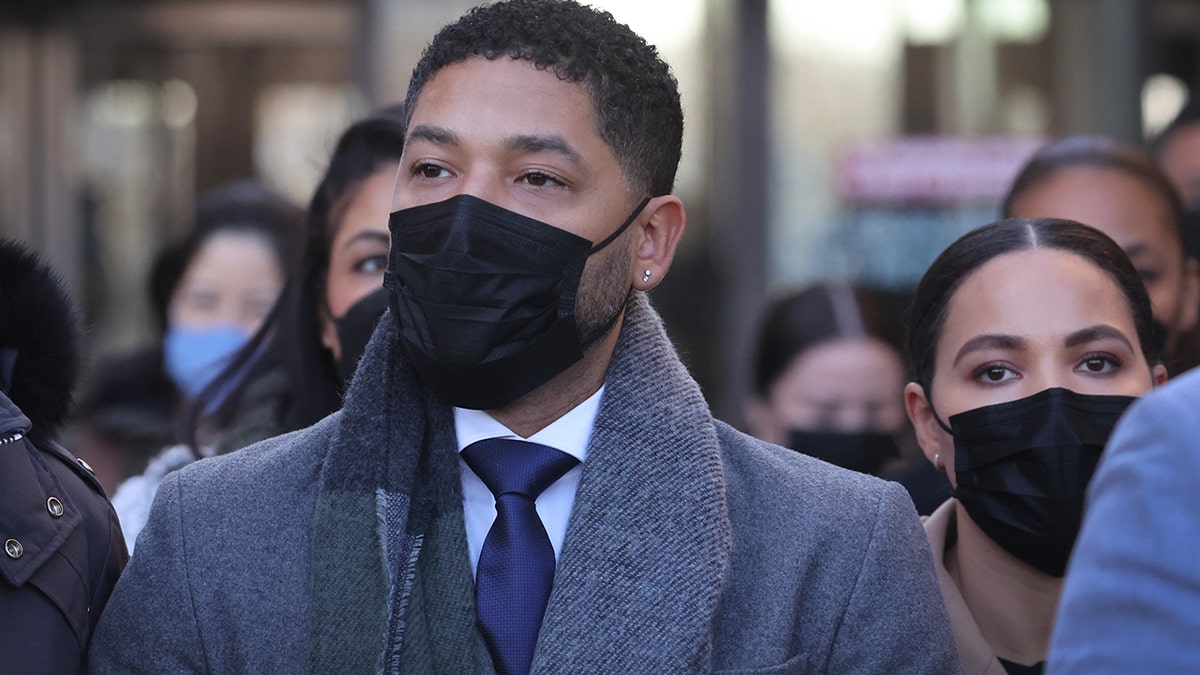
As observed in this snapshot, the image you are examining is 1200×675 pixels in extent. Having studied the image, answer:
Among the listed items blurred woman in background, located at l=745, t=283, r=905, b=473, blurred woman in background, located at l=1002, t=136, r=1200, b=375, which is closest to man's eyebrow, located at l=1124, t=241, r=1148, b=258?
blurred woman in background, located at l=1002, t=136, r=1200, b=375

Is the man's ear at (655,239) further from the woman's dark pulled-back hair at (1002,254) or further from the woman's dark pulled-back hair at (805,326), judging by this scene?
the woman's dark pulled-back hair at (805,326)

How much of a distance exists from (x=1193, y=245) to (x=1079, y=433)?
2003 millimetres

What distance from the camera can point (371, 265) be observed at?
344cm

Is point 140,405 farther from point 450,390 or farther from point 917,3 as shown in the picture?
point 917,3

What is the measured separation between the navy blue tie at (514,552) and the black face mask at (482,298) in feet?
0.30

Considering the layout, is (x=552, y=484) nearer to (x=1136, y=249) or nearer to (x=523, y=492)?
(x=523, y=492)

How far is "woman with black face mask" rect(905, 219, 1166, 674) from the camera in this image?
8.60ft

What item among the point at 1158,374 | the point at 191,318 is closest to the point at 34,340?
the point at 1158,374

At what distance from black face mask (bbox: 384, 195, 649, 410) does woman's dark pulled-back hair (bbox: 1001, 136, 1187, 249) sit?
1820 mm

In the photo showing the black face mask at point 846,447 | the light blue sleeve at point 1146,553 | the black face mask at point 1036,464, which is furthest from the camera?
the black face mask at point 846,447

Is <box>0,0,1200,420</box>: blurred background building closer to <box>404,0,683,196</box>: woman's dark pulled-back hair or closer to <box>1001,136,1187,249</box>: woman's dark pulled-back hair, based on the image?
<box>1001,136,1187,249</box>: woman's dark pulled-back hair

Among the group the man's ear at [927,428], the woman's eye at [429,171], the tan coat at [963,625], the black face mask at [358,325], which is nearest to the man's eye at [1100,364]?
the man's ear at [927,428]

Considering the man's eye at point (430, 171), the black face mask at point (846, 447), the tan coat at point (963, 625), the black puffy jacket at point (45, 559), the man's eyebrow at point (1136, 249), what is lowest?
the black face mask at point (846, 447)

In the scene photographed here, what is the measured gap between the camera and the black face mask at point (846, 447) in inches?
168
